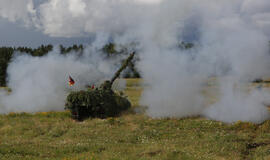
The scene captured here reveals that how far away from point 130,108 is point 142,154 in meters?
16.3

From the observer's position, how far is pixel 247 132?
18.7 m

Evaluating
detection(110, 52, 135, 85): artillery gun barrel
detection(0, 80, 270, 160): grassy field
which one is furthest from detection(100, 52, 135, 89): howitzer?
detection(0, 80, 270, 160): grassy field

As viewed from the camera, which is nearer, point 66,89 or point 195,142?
point 195,142

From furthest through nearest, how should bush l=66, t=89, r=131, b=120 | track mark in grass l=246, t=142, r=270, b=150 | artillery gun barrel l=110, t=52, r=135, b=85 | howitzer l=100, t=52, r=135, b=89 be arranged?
artillery gun barrel l=110, t=52, r=135, b=85
howitzer l=100, t=52, r=135, b=89
bush l=66, t=89, r=131, b=120
track mark in grass l=246, t=142, r=270, b=150

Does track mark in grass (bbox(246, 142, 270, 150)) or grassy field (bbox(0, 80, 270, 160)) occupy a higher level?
grassy field (bbox(0, 80, 270, 160))

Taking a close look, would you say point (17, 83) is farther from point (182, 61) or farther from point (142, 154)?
point (142, 154)

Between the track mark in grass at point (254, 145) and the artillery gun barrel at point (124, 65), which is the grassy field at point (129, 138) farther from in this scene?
the artillery gun barrel at point (124, 65)

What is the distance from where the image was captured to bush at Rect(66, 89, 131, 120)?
78.2 ft

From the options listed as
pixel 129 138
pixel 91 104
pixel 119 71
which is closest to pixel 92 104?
pixel 91 104

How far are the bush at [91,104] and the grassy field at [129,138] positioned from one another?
96 cm

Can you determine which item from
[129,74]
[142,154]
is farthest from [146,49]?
[142,154]

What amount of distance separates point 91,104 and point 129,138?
8.04 m

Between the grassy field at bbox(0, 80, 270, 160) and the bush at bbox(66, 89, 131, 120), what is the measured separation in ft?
3.15

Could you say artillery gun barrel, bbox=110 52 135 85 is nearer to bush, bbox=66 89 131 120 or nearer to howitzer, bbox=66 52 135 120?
howitzer, bbox=66 52 135 120
